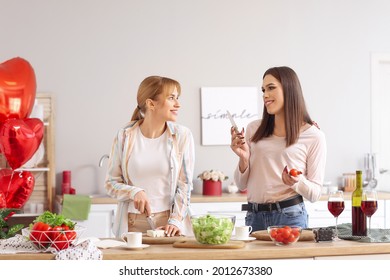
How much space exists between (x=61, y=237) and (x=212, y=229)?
0.62 m

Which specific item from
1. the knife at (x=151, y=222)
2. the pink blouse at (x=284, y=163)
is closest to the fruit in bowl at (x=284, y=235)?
the pink blouse at (x=284, y=163)

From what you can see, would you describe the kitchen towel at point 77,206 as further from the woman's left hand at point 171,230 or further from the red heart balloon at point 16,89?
the red heart balloon at point 16,89

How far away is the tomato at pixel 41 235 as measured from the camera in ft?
9.06

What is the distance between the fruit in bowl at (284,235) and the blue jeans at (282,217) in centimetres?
41

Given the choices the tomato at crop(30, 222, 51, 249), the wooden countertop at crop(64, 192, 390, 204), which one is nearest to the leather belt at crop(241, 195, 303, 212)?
the tomato at crop(30, 222, 51, 249)

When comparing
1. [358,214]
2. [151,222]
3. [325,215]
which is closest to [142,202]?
[151,222]

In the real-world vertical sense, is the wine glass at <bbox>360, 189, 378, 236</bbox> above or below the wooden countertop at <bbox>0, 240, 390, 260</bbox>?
above

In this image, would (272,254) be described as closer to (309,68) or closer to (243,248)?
(243,248)

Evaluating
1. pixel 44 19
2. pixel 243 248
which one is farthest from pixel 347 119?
pixel 243 248

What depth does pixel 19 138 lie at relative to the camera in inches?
115

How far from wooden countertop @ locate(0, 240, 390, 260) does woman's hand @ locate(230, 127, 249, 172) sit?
58 centimetres

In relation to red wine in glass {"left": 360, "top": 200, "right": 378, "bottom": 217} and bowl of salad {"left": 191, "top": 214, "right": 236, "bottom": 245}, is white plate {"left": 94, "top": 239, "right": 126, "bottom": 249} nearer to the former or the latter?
bowl of salad {"left": 191, "top": 214, "right": 236, "bottom": 245}

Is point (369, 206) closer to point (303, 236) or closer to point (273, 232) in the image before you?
point (303, 236)

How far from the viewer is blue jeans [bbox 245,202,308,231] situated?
3.35 meters
